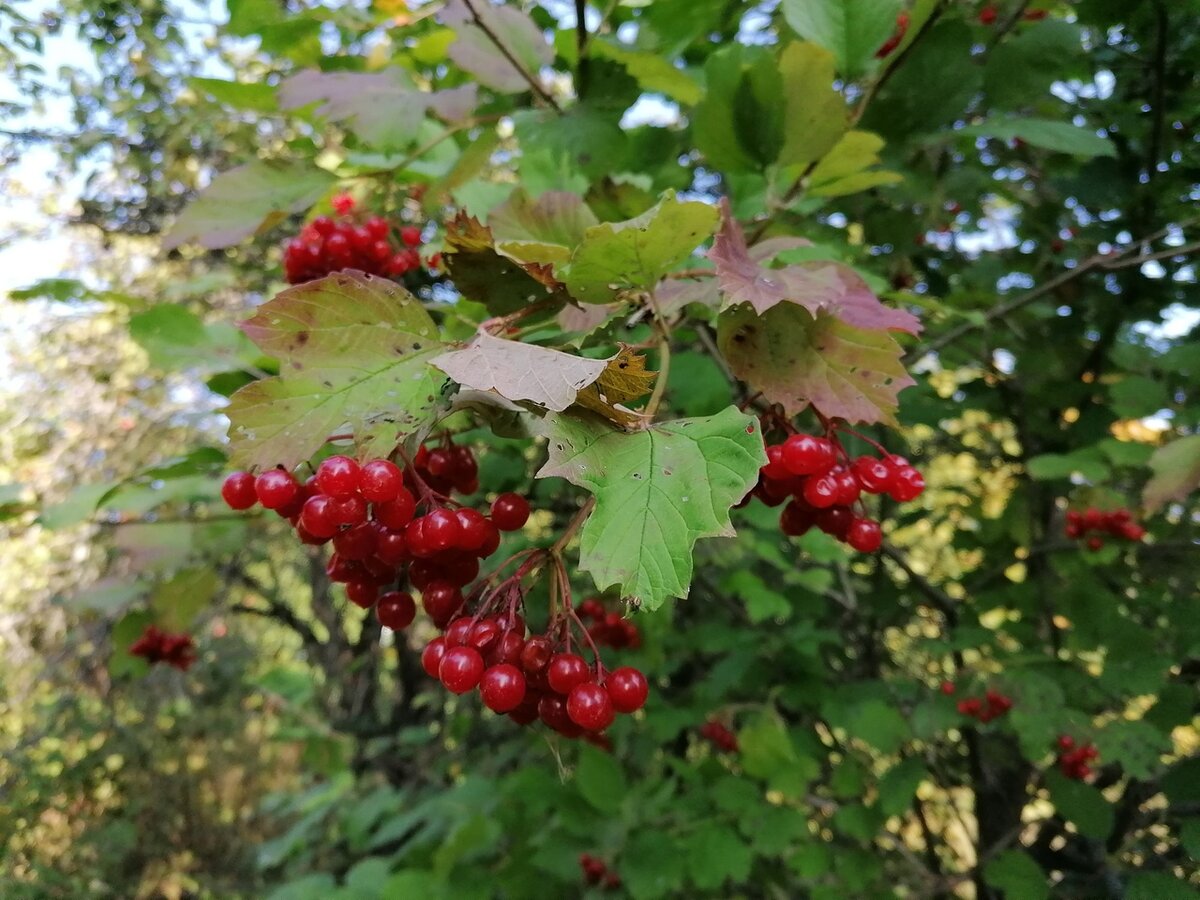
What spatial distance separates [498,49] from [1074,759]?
2.61 m

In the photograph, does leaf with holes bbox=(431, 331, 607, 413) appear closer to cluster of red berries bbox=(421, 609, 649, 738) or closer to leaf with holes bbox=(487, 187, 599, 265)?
cluster of red berries bbox=(421, 609, 649, 738)

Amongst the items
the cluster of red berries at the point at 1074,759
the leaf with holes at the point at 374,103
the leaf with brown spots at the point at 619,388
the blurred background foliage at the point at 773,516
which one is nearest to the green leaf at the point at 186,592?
the blurred background foliage at the point at 773,516

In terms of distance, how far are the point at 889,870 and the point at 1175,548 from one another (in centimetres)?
148

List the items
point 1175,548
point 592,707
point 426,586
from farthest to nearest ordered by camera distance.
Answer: point 1175,548 < point 426,586 < point 592,707

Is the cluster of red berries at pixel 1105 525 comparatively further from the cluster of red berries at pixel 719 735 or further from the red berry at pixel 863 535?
the red berry at pixel 863 535

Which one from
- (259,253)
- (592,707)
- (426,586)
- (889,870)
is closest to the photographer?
(592,707)

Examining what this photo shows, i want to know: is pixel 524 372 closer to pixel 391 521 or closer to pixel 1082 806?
pixel 391 521

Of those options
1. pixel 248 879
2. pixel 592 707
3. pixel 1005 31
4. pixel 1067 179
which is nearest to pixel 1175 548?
pixel 1067 179

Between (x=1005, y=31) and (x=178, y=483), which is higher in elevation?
(x=1005, y=31)

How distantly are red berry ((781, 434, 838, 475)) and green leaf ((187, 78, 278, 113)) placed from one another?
1.58 meters

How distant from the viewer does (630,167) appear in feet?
5.87

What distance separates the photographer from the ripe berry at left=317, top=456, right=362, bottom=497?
77cm

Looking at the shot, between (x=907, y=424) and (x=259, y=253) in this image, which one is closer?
(x=907, y=424)

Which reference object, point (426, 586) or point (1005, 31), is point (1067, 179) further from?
point (426, 586)
